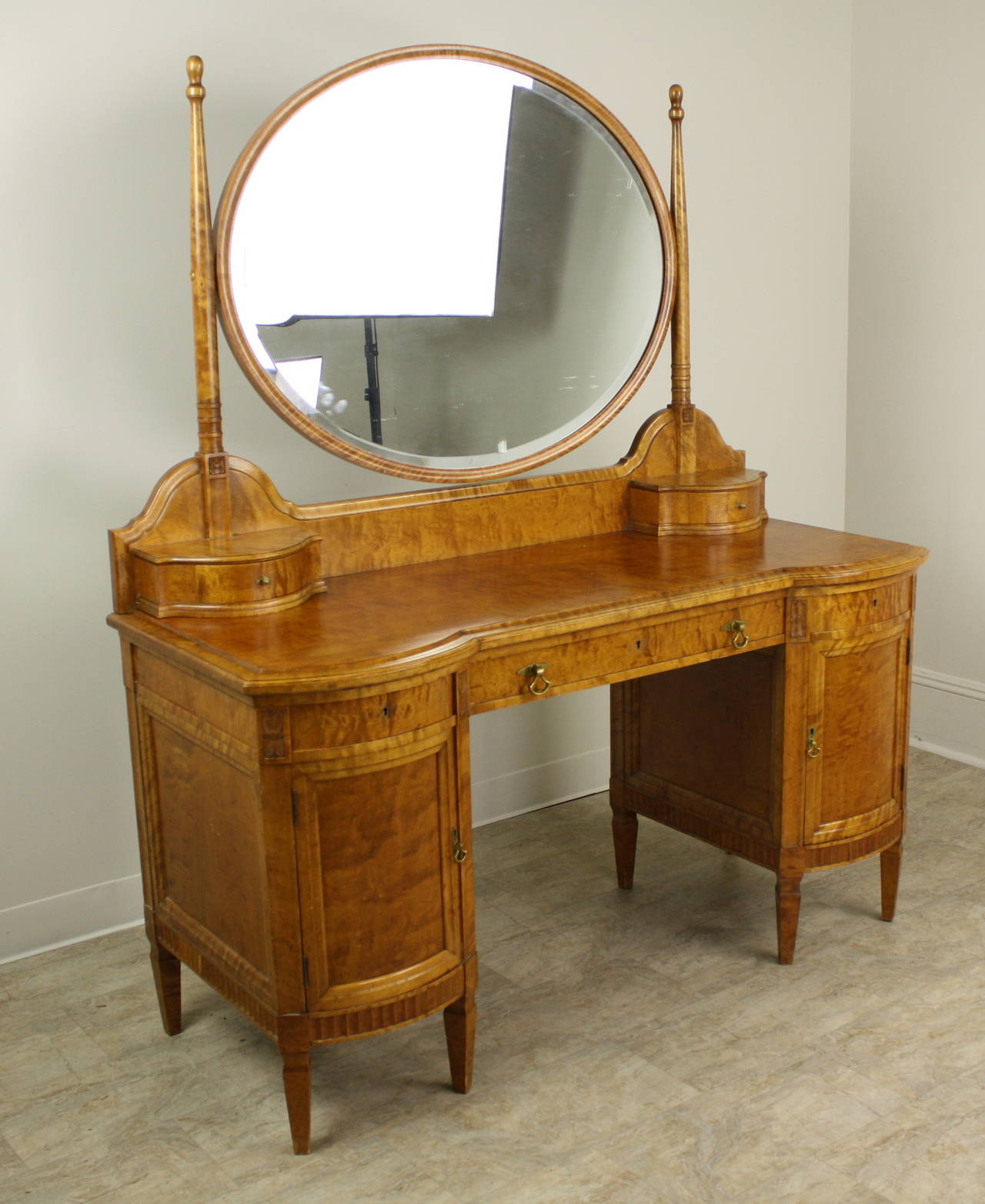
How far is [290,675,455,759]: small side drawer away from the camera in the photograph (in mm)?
1972

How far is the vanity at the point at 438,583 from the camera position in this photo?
2074mm

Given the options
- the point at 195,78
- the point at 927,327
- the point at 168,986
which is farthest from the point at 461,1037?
the point at 927,327

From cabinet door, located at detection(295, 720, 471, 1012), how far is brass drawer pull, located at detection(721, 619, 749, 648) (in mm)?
624

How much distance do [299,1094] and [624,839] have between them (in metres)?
1.12

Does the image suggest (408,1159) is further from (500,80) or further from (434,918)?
(500,80)

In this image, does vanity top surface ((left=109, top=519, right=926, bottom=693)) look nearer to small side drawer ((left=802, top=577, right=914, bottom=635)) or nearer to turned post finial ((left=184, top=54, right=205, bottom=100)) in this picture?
small side drawer ((left=802, top=577, right=914, bottom=635))

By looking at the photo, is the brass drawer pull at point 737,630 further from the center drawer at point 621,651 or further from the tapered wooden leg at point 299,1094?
the tapered wooden leg at point 299,1094

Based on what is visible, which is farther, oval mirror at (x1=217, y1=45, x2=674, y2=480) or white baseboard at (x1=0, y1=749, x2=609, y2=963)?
white baseboard at (x1=0, y1=749, x2=609, y2=963)

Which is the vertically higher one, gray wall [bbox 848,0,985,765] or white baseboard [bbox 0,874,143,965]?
gray wall [bbox 848,0,985,765]

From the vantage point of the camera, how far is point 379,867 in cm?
209

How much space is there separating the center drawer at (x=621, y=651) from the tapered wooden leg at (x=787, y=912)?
0.51 m

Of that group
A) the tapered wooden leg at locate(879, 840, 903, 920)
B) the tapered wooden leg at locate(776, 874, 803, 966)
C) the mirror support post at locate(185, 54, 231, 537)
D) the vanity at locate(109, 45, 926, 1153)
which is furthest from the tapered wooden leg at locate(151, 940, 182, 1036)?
the tapered wooden leg at locate(879, 840, 903, 920)

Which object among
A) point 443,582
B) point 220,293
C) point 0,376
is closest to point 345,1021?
point 443,582

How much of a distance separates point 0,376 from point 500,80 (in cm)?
115
